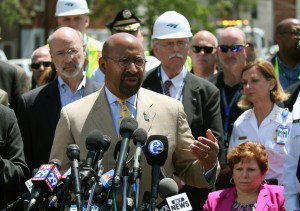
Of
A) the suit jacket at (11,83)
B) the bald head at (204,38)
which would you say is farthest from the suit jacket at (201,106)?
the bald head at (204,38)

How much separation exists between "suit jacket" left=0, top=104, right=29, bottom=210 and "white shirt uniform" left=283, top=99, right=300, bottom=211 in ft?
7.18

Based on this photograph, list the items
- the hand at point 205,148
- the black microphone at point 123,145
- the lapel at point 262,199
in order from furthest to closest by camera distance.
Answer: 1. the lapel at point 262,199
2. the hand at point 205,148
3. the black microphone at point 123,145

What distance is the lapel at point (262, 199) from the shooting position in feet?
27.3

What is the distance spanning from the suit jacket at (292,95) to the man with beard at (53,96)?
8.06 feet

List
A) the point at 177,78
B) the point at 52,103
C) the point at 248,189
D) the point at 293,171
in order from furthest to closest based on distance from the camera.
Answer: the point at 177,78
the point at 52,103
the point at 248,189
the point at 293,171

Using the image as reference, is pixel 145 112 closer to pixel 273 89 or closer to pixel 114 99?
pixel 114 99

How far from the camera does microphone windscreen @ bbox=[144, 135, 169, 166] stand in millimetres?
6062

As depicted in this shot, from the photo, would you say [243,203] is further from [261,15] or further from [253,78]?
[261,15]

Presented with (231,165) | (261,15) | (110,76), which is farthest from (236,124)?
(261,15)

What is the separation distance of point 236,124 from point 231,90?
887 mm

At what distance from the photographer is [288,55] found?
37.4 ft

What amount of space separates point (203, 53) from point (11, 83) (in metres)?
2.79

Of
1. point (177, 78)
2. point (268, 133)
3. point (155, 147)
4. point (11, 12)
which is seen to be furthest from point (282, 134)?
point (11, 12)

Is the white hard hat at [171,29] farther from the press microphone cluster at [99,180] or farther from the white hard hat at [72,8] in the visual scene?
the press microphone cluster at [99,180]
